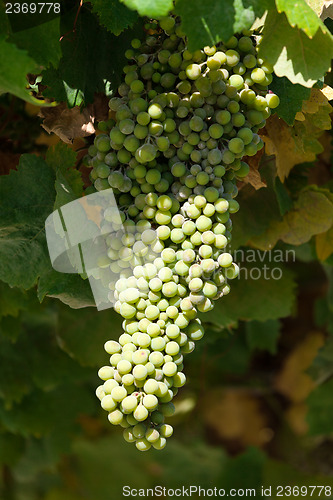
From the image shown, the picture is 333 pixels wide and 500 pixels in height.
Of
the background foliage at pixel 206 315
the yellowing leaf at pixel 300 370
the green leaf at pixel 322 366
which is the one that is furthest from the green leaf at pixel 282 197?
the yellowing leaf at pixel 300 370

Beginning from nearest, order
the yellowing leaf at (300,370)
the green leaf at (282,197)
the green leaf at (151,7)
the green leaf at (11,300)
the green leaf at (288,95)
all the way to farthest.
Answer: the green leaf at (151,7)
the green leaf at (288,95)
the green leaf at (282,197)
the green leaf at (11,300)
the yellowing leaf at (300,370)

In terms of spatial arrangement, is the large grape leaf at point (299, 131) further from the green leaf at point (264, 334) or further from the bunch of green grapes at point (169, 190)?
the green leaf at point (264, 334)

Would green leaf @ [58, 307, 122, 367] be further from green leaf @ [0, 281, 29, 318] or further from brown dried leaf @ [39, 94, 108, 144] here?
brown dried leaf @ [39, 94, 108, 144]

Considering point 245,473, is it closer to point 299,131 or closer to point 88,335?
point 88,335

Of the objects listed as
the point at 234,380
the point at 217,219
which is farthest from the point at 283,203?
the point at 234,380

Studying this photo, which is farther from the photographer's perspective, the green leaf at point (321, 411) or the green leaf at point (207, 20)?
the green leaf at point (321, 411)
